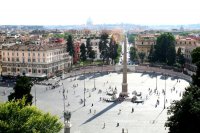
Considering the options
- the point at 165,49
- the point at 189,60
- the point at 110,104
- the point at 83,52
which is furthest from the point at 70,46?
the point at 110,104

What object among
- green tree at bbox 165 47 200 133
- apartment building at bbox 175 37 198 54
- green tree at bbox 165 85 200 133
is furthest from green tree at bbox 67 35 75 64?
green tree at bbox 165 85 200 133

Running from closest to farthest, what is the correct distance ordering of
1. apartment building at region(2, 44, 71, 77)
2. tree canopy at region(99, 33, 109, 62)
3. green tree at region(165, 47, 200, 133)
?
green tree at region(165, 47, 200, 133), apartment building at region(2, 44, 71, 77), tree canopy at region(99, 33, 109, 62)

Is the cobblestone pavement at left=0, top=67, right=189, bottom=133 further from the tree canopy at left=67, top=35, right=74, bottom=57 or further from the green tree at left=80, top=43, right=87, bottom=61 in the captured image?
the green tree at left=80, top=43, right=87, bottom=61

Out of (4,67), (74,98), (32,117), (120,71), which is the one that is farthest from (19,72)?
(32,117)

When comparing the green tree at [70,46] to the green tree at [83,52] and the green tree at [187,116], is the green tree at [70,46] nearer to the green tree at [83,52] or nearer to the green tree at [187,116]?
the green tree at [83,52]

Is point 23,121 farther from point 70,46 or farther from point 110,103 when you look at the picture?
point 70,46

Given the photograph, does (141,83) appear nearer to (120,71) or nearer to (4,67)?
(120,71)

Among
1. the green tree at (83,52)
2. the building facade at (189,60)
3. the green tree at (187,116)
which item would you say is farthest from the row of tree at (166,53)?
the green tree at (187,116)
